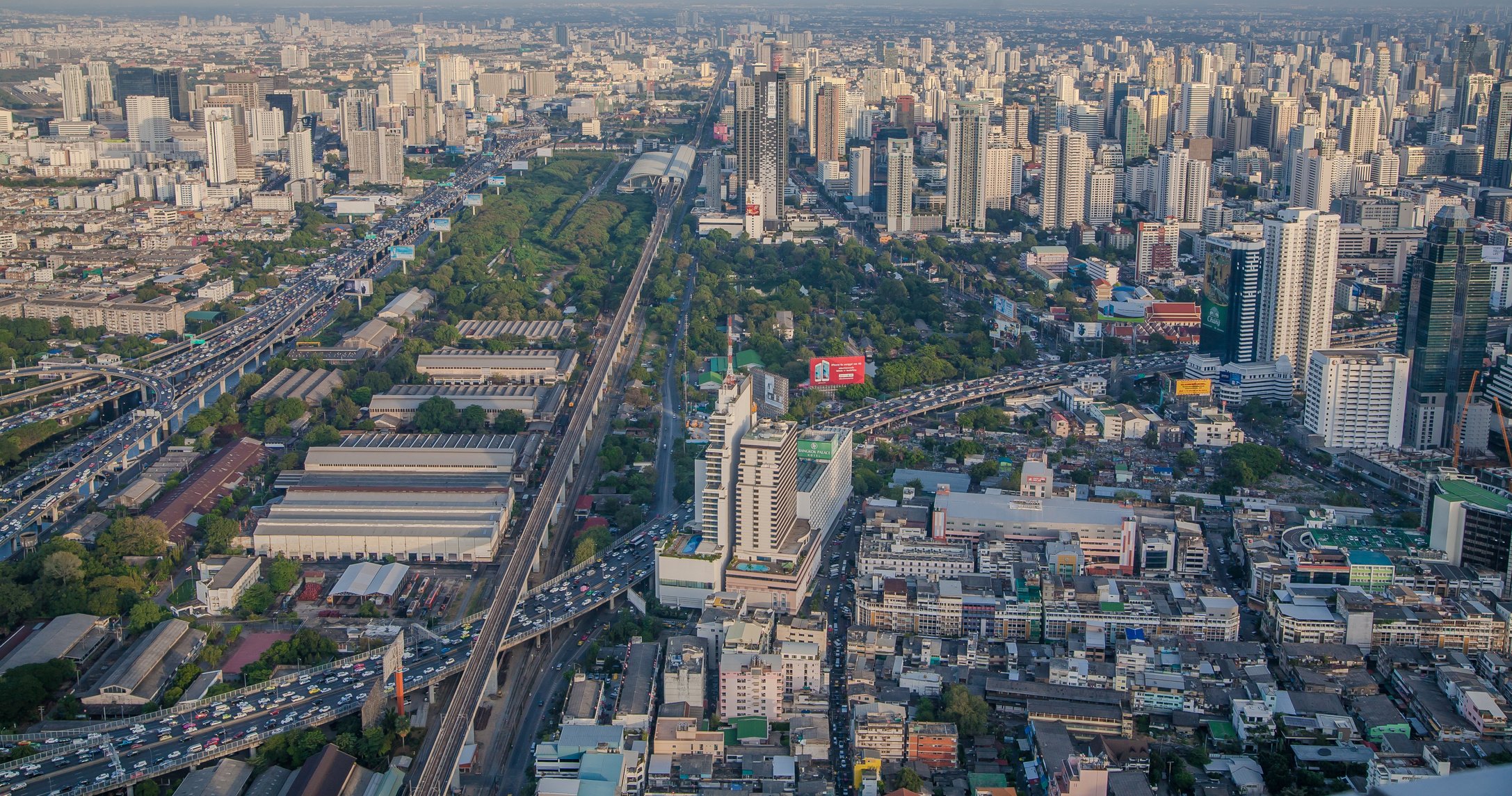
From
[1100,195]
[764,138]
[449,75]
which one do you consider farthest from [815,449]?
[449,75]

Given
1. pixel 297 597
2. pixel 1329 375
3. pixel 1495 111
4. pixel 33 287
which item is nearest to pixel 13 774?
pixel 297 597

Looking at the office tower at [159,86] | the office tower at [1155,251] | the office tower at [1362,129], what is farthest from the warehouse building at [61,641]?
the office tower at [159,86]

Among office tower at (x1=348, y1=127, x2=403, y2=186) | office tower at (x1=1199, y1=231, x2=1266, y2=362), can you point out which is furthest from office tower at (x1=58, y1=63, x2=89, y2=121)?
office tower at (x1=1199, y1=231, x2=1266, y2=362)

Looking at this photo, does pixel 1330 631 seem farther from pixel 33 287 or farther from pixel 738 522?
pixel 33 287

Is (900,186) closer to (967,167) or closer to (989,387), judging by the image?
(967,167)

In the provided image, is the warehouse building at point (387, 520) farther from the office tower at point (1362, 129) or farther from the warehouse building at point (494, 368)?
the office tower at point (1362, 129)

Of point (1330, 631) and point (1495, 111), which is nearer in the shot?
point (1330, 631)
